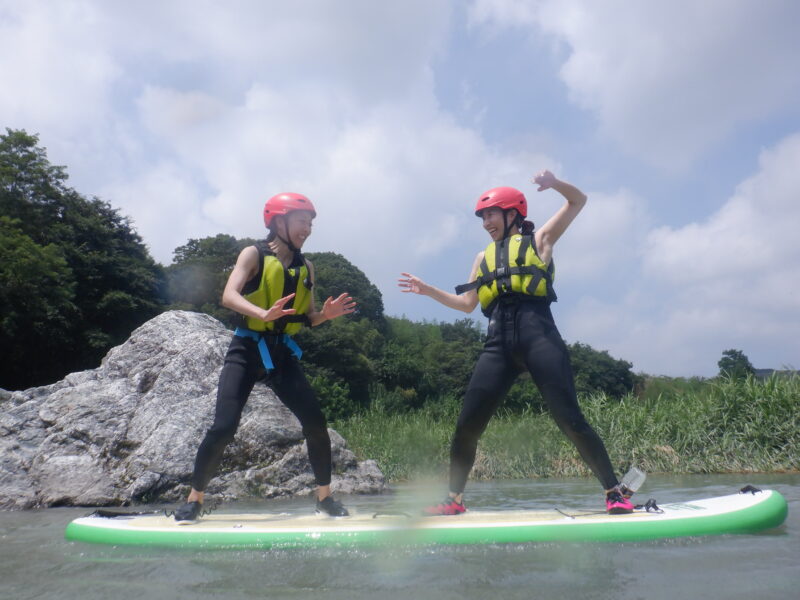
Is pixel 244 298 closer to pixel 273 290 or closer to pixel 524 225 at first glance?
pixel 273 290

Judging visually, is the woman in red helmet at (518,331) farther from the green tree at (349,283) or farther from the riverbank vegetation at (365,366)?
the green tree at (349,283)

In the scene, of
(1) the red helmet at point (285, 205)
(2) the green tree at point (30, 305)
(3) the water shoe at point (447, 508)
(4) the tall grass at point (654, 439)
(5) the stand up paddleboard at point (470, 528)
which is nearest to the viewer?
(5) the stand up paddleboard at point (470, 528)

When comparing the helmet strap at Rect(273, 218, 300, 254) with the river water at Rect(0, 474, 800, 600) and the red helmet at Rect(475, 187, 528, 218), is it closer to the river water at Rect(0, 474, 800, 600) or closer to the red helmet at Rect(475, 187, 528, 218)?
the red helmet at Rect(475, 187, 528, 218)

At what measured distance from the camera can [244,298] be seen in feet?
13.2

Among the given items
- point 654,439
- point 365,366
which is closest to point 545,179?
point 654,439

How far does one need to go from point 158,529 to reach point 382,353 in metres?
26.5

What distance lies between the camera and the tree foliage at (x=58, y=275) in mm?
21594

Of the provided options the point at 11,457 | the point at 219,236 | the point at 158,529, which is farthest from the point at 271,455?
the point at 219,236

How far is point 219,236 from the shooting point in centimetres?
3198

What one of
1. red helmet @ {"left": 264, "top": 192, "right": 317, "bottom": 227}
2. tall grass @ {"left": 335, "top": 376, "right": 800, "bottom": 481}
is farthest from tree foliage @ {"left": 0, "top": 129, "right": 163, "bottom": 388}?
red helmet @ {"left": 264, "top": 192, "right": 317, "bottom": 227}

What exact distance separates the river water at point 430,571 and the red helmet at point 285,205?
6.79ft

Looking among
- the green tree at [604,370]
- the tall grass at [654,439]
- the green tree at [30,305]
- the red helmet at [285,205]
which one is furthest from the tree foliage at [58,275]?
the green tree at [604,370]

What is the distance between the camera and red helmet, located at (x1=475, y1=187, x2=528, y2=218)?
163 inches

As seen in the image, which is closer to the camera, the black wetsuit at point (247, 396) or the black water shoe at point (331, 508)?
the black wetsuit at point (247, 396)
